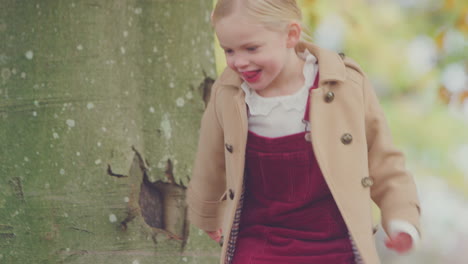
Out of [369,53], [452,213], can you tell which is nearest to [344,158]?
[369,53]

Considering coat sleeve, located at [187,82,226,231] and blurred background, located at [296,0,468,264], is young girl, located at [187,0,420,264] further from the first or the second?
blurred background, located at [296,0,468,264]

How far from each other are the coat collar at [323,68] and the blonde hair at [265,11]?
16 cm

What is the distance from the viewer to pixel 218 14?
2.66 meters

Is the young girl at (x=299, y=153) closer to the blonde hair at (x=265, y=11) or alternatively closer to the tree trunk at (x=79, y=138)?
the blonde hair at (x=265, y=11)

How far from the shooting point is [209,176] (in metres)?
3.06

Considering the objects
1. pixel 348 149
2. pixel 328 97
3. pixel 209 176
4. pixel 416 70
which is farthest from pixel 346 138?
pixel 416 70

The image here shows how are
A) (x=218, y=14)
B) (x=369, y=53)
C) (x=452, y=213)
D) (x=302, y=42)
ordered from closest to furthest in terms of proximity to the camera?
1. (x=218, y=14)
2. (x=302, y=42)
3. (x=369, y=53)
4. (x=452, y=213)

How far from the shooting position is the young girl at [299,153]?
2646 millimetres

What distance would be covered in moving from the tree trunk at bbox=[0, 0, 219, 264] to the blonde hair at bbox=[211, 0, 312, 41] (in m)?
1.06

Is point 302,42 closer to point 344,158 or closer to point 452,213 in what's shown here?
point 344,158

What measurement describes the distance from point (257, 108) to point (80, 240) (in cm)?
120

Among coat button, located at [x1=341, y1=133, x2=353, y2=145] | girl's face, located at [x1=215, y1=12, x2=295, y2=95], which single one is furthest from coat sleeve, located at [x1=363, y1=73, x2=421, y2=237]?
girl's face, located at [x1=215, y1=12, x2=295, y2=95]

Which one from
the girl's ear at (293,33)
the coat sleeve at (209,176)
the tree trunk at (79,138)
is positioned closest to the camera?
the girl's ear at (293,33)

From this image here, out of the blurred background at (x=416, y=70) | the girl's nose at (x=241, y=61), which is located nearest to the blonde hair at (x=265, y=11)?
A: the girl's nose at (x=241, y=61)
